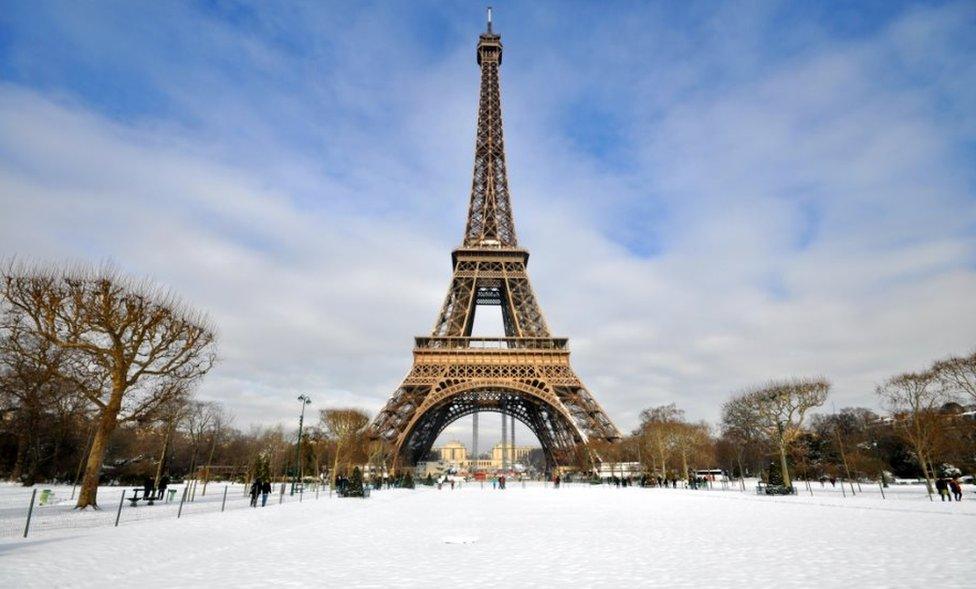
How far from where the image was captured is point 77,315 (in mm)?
21469

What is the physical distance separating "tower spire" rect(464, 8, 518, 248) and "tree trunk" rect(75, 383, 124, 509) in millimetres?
40019

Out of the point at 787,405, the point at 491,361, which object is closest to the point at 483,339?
the point at 491,361

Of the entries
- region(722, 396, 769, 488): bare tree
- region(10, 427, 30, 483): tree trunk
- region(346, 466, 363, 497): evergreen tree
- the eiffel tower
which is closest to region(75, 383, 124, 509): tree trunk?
region(346, 466, 363, 497): evergreen tree

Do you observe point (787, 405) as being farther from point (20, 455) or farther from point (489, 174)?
point (20, 455)

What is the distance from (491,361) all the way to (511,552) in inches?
1615

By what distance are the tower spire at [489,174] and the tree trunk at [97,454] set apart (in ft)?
131

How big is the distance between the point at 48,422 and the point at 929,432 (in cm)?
6694

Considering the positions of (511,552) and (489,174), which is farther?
(489,174)

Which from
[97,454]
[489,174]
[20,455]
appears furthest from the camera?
[489,174]

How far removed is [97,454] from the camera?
21.1m

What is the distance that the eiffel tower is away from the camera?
48.3 metres

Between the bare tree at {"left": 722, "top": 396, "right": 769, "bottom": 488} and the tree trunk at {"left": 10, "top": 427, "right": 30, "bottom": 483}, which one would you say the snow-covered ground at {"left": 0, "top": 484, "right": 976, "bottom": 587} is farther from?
the bare tree at {"left": 722, "top": 396, "right": 769, "bottom": 488}

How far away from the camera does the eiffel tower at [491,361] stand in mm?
48312

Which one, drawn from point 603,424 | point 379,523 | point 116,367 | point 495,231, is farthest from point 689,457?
point 116,367
